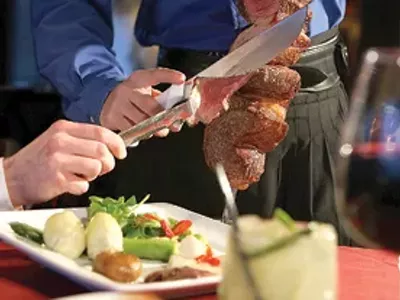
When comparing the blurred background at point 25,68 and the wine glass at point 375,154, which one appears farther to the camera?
the blurred background at point 25,68

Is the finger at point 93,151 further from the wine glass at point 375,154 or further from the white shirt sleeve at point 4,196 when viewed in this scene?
the wine glass at point 375,154

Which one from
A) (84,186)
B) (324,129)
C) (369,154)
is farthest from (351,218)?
(324,129)

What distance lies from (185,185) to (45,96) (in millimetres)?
1610

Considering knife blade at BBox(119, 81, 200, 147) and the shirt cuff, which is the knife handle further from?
the shirt cuff

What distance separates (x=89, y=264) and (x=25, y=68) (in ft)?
8.71

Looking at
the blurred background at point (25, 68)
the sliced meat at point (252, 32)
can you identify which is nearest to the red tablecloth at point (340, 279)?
the sliced meat at point (252, 32)

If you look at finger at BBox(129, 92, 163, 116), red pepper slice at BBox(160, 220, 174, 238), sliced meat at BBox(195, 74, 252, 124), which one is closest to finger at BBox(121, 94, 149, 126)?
finger at BBox(129, 92, 163, 116)

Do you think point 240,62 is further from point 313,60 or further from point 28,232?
point 313,60

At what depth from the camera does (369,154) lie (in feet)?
2.99

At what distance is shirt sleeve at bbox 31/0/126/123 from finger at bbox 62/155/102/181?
62 cm

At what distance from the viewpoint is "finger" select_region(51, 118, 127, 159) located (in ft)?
4.61

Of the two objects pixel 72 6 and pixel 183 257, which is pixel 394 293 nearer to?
pixel 183 257

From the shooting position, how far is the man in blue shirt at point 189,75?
2.09 metres

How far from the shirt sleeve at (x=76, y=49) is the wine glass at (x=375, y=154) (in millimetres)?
1190
